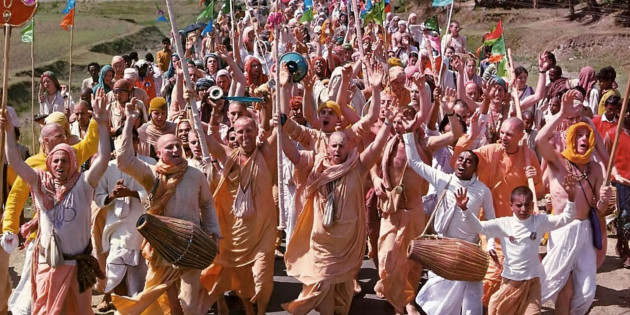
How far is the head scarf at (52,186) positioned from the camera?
19.4 feet

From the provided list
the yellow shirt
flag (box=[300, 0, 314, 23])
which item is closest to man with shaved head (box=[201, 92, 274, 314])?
the yellow shirt

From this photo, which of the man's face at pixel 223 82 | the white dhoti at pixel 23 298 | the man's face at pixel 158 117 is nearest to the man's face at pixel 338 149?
the man's face at pixel 158 117

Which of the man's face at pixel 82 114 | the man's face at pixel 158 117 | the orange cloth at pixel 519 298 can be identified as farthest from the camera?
the man's face at pixel 82 114

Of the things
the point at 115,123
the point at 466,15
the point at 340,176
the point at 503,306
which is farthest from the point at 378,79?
the point at 466,15

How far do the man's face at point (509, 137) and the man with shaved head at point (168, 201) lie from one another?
107 inches

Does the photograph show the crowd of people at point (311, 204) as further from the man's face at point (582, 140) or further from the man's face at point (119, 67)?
the man's face at point (119, 67)

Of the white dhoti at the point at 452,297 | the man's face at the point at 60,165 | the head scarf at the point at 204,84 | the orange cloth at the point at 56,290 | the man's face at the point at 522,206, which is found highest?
the head scarf at the point at 204,84

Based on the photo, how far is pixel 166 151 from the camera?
6.34 metres

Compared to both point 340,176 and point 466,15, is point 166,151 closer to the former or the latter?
point 340,176

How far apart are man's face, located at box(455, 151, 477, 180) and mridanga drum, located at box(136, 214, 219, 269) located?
2113 mm

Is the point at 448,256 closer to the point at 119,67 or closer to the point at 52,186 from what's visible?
the point at 52,186

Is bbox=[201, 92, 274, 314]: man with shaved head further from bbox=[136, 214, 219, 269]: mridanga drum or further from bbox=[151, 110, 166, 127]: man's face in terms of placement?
bbox=[136, 214, 219, 269]: mridanga drum

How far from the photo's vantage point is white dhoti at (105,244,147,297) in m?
7.16

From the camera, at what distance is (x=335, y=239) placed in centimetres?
691
